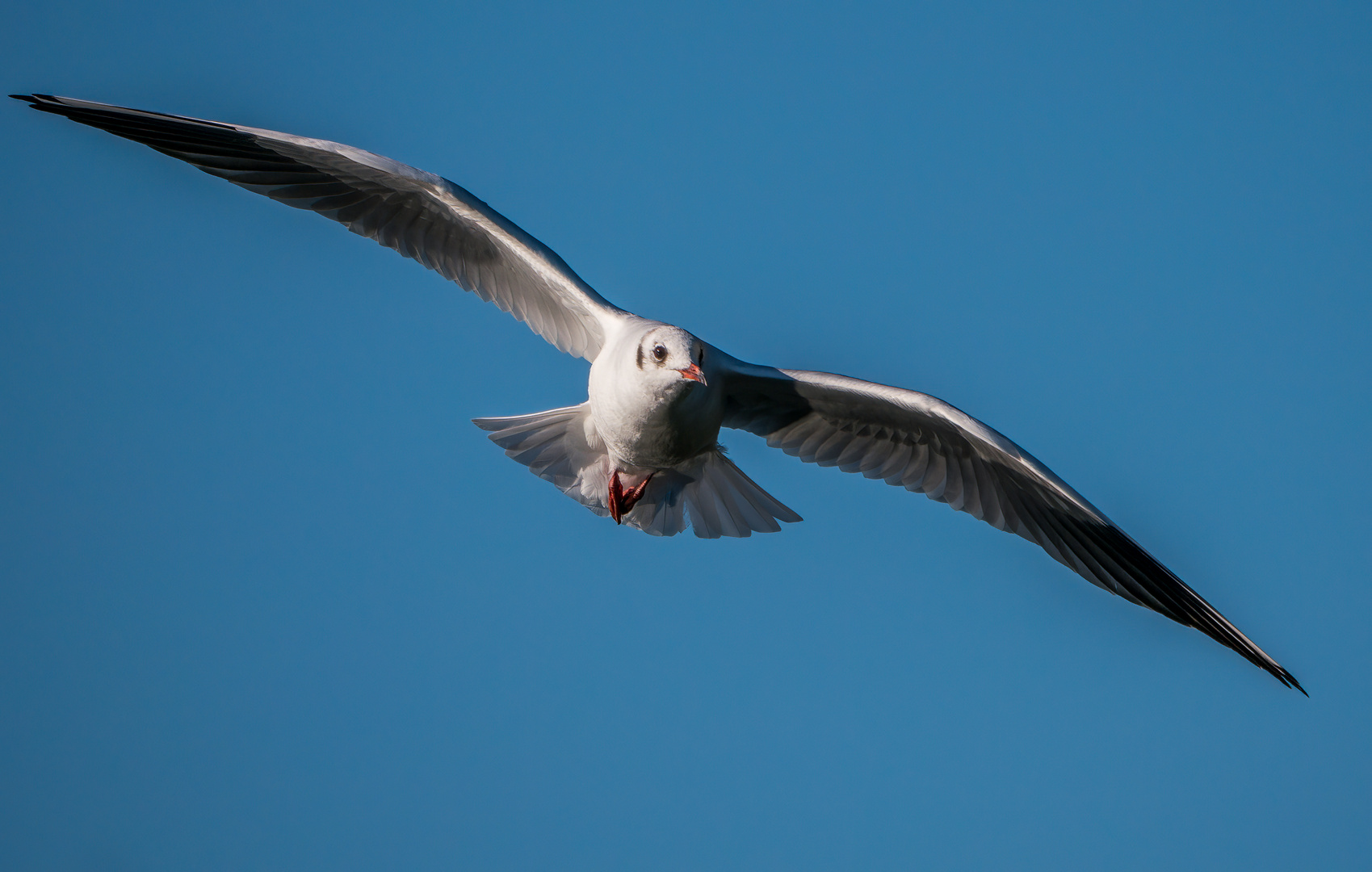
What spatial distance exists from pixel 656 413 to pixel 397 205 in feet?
7.06

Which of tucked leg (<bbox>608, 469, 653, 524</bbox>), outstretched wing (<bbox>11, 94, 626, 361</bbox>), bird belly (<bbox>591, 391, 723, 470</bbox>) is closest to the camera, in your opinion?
bird belly (<bbox>591, 391, 723, 470</bbox>)

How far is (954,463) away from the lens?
6.68 metres

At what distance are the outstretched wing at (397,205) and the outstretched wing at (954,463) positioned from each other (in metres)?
1.14

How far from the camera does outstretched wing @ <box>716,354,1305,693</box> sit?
580cm

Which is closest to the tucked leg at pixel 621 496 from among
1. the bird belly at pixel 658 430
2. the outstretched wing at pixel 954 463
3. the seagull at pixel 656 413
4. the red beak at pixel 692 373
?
the seagull at pixel 656 413

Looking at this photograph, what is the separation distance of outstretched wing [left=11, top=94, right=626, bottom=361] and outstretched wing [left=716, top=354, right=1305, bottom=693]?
1.14 meters

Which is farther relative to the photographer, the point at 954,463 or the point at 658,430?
the point at 954,463

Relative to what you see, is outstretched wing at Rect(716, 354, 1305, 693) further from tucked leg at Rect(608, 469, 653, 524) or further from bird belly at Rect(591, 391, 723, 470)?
tucked leg at Rect(608, 469, 653, 524)

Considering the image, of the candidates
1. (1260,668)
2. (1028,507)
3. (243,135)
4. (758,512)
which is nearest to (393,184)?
(243,135)

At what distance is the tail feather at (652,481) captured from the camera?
654 centimetres

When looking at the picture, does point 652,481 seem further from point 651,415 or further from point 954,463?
point 954,463

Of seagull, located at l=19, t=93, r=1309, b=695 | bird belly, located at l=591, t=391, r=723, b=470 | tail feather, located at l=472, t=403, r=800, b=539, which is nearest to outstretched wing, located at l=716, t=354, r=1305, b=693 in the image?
seagull, located at l=19, t=93, r=1309, b=695

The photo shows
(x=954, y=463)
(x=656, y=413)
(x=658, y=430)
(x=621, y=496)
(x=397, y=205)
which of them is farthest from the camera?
(x=954, y=463)

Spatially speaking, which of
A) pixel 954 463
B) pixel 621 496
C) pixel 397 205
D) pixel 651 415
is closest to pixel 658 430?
pixel 651 415
